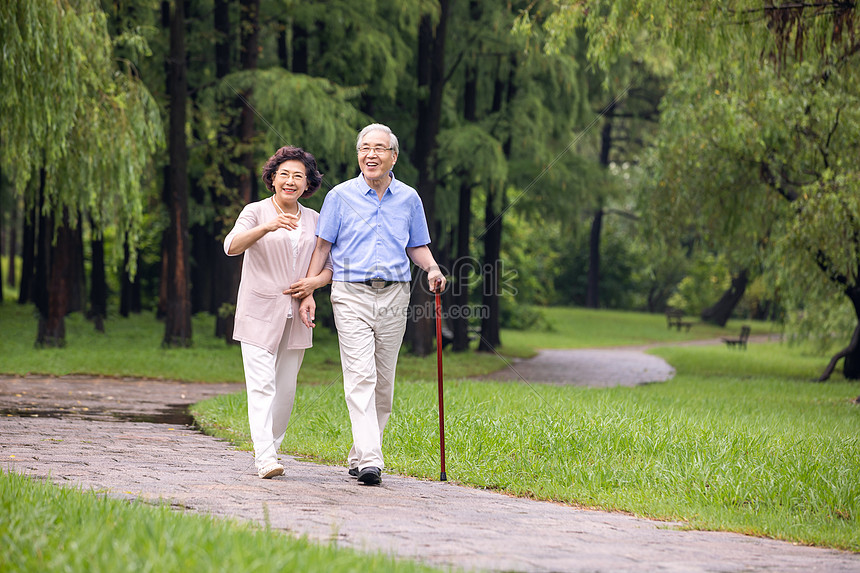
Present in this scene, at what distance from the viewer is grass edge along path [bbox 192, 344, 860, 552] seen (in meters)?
5.73

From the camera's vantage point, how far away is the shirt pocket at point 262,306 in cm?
600

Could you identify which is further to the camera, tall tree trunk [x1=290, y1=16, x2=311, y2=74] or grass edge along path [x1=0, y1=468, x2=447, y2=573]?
tall tree trunk [x1=290, y1=16, x2=311, y2=74]

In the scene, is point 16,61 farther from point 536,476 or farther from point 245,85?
point 536,476

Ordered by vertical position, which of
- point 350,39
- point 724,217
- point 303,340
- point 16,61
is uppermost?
point 350,39

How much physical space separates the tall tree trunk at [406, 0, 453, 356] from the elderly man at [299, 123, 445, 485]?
1346 centimetres

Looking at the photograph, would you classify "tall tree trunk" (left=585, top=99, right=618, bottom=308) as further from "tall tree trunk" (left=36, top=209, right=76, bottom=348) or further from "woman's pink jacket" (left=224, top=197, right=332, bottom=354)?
"woman's pink jacket" (left=224, top=197, right=332, bottom=354)

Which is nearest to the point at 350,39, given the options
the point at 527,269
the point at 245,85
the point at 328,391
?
the point at 245,85

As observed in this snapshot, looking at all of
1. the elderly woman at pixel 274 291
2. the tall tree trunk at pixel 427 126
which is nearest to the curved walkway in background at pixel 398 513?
the elderly woman at pixel 274 291

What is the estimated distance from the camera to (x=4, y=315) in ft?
84.0

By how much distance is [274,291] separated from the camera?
6.05 m

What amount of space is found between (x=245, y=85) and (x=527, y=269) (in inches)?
1052

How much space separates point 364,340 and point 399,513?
137 cm

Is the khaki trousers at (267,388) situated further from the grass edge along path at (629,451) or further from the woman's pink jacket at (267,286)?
the grass edge along path at (629,451)

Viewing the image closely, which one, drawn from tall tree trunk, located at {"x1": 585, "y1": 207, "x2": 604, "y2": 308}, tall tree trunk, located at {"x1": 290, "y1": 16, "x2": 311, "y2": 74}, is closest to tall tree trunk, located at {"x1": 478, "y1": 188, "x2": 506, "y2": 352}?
tall tree trunk, located at {"x1": 290, "y1": 16, "x2": 311, "y2": 74}
